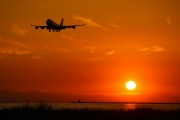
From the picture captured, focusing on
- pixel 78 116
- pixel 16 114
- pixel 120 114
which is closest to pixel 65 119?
pixel 78 116

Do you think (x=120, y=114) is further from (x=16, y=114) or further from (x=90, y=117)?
(x=16, y=114)

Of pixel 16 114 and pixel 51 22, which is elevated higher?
pixel 51 22

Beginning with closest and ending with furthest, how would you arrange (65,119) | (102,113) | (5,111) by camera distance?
(65,119)
(5,111)
(102,113)

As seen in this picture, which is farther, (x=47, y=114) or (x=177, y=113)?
(x=177, y=113)

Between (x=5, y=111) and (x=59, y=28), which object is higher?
(x=59, y=28)

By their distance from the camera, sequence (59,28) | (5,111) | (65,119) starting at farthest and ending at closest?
(59,28) → (5,111) → (65,119)

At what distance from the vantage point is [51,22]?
80.6 m

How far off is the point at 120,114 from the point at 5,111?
12294 mm

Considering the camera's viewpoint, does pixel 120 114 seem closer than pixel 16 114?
No

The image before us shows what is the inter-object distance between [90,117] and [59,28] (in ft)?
140

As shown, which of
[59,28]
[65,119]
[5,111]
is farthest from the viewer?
[59,28]

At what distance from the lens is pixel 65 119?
3425 centimetres

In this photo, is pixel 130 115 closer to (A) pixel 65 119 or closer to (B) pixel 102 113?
(B) pixel 102 113

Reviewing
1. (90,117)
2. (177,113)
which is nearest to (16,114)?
(90,117)
